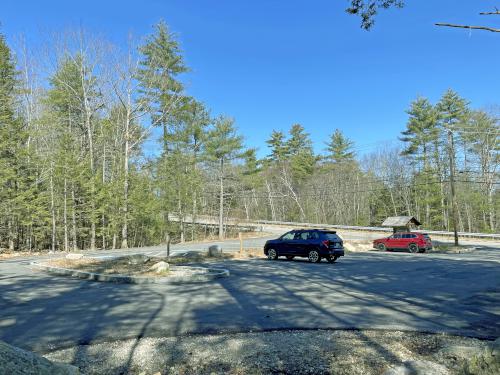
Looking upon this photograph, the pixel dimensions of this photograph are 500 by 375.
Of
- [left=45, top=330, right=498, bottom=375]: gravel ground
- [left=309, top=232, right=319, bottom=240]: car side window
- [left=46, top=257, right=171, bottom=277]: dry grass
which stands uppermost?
[left=309, top=232, right=319, bottom=240]: car side window

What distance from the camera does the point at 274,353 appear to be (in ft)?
17.6

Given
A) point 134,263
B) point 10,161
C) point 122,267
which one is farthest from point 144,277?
point 10,161

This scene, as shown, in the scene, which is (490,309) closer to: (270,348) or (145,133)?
(270,348)

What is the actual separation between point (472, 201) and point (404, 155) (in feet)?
36.8

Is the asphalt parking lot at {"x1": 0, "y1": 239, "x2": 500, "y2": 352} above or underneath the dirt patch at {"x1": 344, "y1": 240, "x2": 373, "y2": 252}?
above

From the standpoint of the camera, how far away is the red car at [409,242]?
32.0 m

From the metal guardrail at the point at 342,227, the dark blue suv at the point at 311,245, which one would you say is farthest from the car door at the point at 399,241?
the dark blue suv at the point at 311,245

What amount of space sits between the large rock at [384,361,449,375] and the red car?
2971 cm

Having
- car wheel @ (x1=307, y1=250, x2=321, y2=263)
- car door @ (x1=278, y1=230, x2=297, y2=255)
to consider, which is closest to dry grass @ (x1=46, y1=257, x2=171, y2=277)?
car door @ (x1=278, y1=230, x2=297, y2=255)

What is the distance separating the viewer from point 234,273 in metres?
15.1

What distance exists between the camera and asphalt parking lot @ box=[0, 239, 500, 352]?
6.79 meters

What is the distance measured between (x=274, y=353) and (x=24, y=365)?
10.4 ft

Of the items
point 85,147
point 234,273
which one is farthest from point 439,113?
point 234,273

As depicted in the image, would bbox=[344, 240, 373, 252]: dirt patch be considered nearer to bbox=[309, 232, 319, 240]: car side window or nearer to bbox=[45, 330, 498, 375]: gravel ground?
bbox=[309, 232, 319, 240]: car side window
